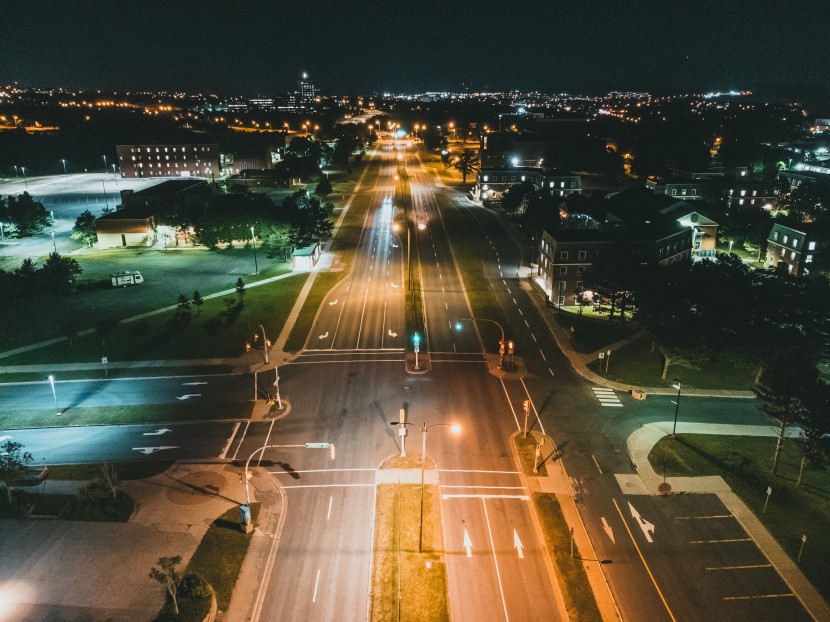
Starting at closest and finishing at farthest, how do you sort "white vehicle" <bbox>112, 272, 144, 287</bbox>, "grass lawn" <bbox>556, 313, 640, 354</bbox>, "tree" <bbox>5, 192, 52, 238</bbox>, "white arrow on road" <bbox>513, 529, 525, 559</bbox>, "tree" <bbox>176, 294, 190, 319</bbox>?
1. "white arrow on road" <bbox>513, 529, 525, 559</bbox>
2. "grass lawn" <bbox>556, 313, 640, 354</bbox>
3. "tree" <bbox>176, 294, 190, 319</bbox>
4. "white vehicle" <bbox>112, 272, 144, 287</bbox>
5. "tree" <bbox>5, 192, 52, 238</bbox>

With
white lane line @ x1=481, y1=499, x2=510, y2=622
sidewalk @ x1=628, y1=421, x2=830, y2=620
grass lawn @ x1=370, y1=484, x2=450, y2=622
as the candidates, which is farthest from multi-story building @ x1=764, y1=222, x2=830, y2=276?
grass lawn @ x1=370, y1=484, x2=450, y2=622

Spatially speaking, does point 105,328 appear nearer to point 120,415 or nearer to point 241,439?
point 120,415

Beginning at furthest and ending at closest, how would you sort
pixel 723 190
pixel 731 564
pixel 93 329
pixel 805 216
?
pixel 723 190 < pixel 805 216 < pixel 93 329 < pixel 731 564

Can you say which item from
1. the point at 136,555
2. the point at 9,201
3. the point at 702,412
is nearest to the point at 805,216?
the point at 702,412

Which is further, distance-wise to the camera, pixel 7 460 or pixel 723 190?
pixel 723 190

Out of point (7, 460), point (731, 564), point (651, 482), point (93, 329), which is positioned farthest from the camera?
point (93, 329)

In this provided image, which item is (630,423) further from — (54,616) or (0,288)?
(0,288)

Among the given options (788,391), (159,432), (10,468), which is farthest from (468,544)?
(10,468)

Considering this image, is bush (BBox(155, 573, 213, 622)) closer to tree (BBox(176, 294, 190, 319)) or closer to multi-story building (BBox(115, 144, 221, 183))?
tree (BBox(176, 294, 190, 319))
